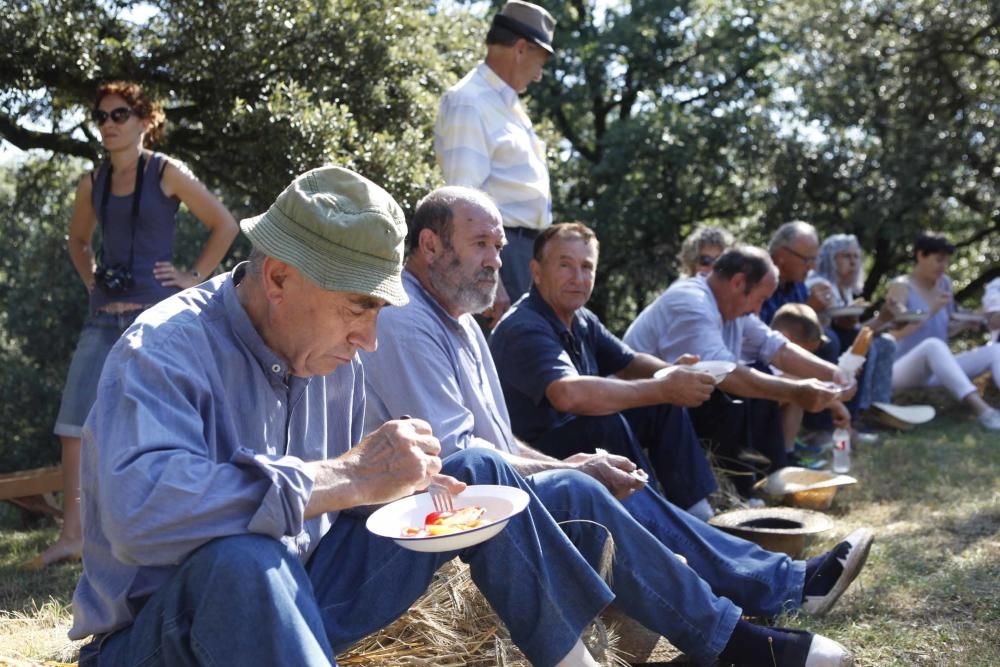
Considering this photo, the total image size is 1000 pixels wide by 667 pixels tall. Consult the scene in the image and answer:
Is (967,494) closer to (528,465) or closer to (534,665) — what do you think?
(528,465)

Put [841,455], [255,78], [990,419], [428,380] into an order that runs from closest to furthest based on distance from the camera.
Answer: [428,380], [841,455], [255,78], [990,419]

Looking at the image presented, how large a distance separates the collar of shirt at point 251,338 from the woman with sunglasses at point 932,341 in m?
6.83

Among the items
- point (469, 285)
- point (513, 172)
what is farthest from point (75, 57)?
point (469, 285)

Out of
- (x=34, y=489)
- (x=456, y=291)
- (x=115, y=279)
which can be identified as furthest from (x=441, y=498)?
(x=34, y=489)

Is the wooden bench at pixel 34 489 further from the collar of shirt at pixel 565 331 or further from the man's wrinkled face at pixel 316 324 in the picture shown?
the man's wrinkled face at pixel 316 324

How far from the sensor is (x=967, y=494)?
17.7ft

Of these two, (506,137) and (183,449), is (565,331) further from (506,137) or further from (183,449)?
(183,449)

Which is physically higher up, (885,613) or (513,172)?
(513,172)

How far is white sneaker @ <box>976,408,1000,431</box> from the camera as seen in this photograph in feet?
25.2

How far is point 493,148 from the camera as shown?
16.3 feet

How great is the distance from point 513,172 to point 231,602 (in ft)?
11.5

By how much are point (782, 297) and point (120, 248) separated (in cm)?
427

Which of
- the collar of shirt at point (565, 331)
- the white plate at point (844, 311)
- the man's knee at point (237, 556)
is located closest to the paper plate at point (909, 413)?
the white plate at point (844, 311)

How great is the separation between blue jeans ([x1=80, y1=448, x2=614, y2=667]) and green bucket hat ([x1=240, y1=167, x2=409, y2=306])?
0.53 meters
